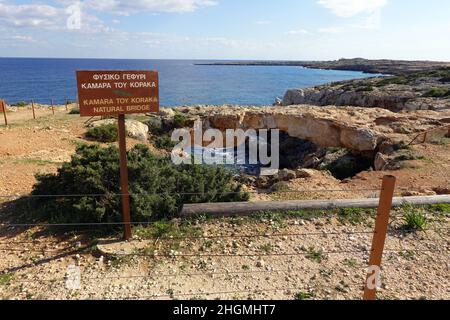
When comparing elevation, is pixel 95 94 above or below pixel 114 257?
above

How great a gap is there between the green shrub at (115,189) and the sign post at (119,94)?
2.88 ft

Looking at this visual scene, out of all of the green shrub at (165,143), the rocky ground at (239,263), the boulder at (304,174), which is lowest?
the green shrub at (165,143)

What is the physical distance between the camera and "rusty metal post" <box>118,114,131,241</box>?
6188mm

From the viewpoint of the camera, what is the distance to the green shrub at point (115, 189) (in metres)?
7.02

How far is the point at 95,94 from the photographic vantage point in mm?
5617

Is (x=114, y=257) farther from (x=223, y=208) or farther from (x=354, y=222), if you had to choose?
(x=354, y=222)

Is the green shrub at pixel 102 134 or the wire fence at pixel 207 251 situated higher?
the wire fence at pixel 207 251

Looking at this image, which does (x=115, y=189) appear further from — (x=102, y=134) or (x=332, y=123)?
(x=332, y=123)

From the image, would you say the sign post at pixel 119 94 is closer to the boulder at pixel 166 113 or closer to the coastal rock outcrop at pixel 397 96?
the boulder at pixel 166 113

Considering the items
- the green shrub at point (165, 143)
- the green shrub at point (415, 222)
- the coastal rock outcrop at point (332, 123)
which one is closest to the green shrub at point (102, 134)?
the green shrub at point (165, 143)

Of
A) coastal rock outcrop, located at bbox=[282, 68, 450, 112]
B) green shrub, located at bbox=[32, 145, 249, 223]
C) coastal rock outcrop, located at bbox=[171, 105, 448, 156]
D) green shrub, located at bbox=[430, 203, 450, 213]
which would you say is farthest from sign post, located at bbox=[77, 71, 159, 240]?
coastal rock outcrop, located at bbox=[282, 68, 450, 112]

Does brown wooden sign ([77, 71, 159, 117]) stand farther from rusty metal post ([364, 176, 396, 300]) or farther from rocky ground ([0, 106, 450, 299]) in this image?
rusty metal post ([364, 176, 396, 300])

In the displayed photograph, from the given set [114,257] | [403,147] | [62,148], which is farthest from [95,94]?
[403,147]

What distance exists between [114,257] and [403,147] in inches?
592
